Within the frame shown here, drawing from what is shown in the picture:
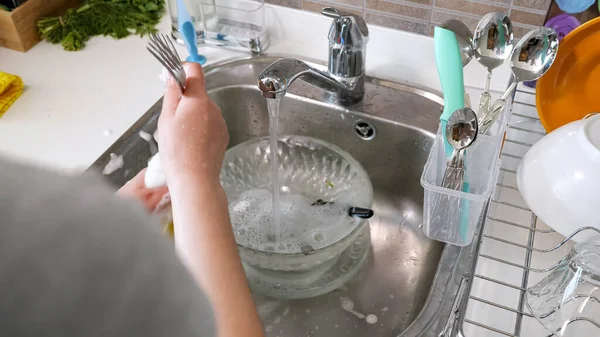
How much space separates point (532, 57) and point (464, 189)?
0.21 m

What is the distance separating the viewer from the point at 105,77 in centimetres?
101

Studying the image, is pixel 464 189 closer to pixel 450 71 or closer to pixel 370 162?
pixel 450 71

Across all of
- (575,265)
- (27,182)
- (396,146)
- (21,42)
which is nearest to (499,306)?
(575,265)

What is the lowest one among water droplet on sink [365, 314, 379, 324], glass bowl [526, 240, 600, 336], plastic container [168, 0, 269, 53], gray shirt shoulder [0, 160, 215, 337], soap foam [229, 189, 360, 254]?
water droplet on sink [365, 314, 379, 324]

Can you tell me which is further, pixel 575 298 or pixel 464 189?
pixel 464 189

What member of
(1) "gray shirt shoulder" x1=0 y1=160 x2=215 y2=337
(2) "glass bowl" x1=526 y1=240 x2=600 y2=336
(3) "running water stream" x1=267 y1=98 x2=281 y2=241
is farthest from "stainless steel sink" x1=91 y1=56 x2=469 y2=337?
(1) "gray shirt shoulder" x1=0 y1=160 x2=215 y2=337

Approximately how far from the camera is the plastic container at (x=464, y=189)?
674 mm

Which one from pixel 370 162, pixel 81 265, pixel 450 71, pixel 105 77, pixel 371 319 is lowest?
pixel 371 319

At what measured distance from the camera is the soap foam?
2.78 ft

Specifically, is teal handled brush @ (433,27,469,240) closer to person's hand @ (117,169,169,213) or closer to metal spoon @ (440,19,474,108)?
metal spoon @ (440,19,474,108)

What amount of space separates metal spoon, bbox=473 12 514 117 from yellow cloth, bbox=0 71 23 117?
2.43ft

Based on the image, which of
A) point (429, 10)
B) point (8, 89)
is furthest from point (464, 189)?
point (8, 89)

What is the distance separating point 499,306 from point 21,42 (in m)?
0.93

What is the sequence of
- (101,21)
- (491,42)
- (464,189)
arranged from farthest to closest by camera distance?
(101,21)
(491,42)
(464,189)
